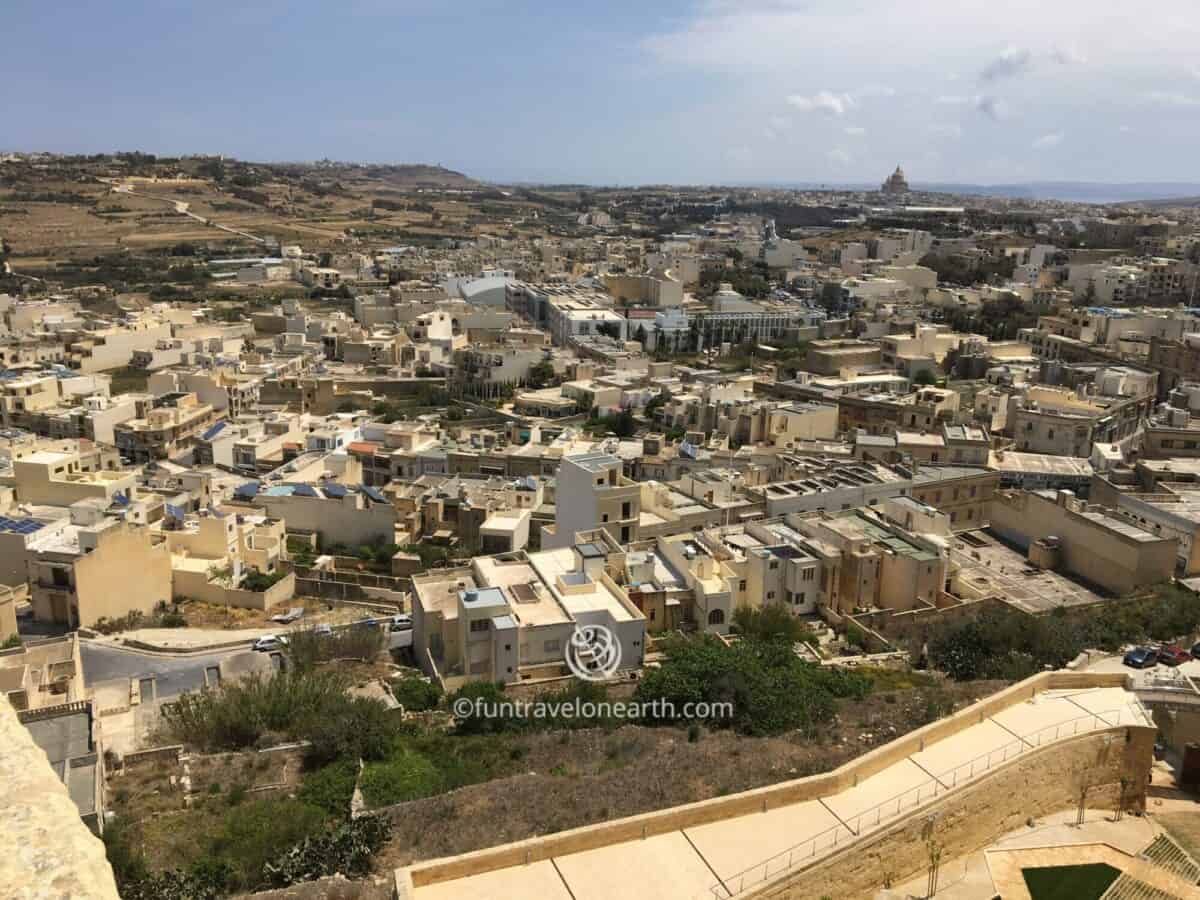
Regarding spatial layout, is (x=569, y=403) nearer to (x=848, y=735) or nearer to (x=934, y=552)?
(x=934, y=552)

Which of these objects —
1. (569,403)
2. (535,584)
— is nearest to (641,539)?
(535,584)

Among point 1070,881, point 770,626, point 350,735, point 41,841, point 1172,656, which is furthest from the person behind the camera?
point 770,626

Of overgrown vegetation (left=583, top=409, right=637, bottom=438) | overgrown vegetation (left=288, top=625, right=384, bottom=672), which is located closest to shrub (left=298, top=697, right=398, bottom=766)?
overgrown vegetation (left=288, top=625, right=384, bottom=672)

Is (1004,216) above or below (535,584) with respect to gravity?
above

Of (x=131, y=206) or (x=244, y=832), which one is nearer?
(x=244, y=832)

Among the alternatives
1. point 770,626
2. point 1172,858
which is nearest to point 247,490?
point 770,626

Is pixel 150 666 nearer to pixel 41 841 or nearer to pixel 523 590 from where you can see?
pixel 523 590
